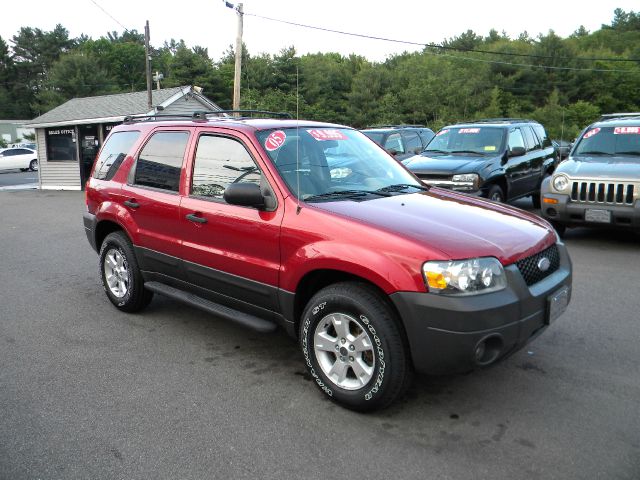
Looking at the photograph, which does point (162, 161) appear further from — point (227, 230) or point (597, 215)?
point (597, 215)

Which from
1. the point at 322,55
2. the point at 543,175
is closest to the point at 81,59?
the point at 322,55

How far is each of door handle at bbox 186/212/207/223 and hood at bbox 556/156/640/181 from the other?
18.7 ft

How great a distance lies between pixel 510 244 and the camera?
333 cm

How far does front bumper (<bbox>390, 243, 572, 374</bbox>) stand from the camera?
9.77 feet

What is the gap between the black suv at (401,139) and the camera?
499 inches

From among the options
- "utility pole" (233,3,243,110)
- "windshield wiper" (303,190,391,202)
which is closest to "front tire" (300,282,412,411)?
"windshield wiper" (303,190,391,202)

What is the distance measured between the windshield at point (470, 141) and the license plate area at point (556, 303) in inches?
270

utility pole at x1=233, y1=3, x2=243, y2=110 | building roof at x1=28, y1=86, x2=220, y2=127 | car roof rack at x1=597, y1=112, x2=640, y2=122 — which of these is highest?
utility pole at x1=233, y1=3, x2=243, y2=110

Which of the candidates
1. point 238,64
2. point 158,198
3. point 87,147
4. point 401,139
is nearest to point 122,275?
point 158,198

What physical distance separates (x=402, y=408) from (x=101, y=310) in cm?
341


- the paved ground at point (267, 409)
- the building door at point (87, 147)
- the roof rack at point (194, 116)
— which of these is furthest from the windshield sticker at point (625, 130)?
the building door at point (87, 147)

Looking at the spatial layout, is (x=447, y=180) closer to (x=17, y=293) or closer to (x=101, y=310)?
(x=101, y=310)

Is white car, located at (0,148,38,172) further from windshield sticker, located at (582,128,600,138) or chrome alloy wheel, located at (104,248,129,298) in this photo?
windshield sticker, located at (582,128,600,138)

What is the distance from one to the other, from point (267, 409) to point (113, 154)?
3.28 metres
